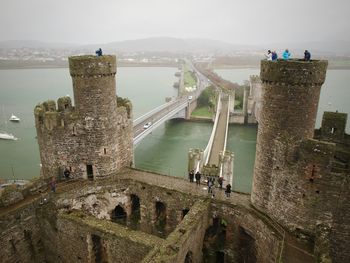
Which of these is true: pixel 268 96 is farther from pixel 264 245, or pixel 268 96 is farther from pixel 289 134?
pixel 264 245

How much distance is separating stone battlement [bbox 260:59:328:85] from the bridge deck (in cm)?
1474

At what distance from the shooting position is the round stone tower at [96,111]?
13344mm

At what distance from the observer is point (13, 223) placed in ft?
38.6

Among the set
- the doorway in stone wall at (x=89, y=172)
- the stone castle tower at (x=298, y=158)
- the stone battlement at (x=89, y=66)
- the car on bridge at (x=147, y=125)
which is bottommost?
the car on bridge at (x=147, y=125)

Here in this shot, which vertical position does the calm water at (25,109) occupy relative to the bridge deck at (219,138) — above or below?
below

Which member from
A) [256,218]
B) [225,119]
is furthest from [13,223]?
[225,119]

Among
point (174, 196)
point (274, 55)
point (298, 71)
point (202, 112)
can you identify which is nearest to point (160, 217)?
point (174, 196)

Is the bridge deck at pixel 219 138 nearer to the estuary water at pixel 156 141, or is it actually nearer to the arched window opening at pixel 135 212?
the estuary water at pixel 156 141

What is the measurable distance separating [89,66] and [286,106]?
8.26m

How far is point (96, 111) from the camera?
45.6ft

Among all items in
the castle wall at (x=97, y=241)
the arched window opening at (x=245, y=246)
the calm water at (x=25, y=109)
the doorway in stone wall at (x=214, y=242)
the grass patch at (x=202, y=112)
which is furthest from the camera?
the grass patch at (x=202, y=112)

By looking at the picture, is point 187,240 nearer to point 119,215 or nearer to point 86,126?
point 119,215

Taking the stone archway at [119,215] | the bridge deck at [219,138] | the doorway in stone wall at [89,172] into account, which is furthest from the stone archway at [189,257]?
the bridge deck at [219,138]

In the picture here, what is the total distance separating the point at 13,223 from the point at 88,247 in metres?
3.01
